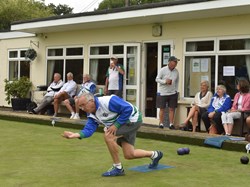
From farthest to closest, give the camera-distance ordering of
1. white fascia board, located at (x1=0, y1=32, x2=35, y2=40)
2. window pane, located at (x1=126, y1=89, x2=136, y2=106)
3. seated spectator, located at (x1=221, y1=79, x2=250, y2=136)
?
1. white fascia board, located at (x1=0, y1=32, x2=35, y2=40)
2. window pane, located at (x1=126, y1=89, x2=136, y2=106)
3. seated spectator, located at (x1=221, y1=79, x2=250, y2=136)

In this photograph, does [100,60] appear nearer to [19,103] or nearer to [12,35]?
[19,103]

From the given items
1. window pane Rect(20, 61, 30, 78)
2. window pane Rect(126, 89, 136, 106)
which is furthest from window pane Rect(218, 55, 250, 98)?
window pane Rect(20, 61, 30, 78)

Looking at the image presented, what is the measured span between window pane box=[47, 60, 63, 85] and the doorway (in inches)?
145

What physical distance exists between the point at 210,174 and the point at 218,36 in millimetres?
5279

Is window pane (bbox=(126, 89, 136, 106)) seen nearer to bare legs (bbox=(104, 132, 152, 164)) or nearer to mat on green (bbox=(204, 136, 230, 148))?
mat on green (bbox=(204, 136, 230, 148))

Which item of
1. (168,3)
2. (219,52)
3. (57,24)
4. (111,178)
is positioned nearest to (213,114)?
(219,52)

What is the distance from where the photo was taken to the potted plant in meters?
15.3

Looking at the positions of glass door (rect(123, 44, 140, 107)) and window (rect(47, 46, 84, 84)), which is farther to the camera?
window (rect(47, 46, 84, 84))

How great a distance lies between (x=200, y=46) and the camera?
10953 mm

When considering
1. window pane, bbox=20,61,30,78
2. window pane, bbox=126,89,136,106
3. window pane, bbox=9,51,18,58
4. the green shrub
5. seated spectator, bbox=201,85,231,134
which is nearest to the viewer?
seated spectator, bbox=201,85,231,134

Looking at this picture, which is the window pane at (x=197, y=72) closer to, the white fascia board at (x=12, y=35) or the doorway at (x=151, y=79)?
the doorway at (x=151, y=79)

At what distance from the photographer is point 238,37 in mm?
10133

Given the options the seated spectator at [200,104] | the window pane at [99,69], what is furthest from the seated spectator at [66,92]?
the seated spectator at [200,104]

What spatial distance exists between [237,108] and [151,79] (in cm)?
358
